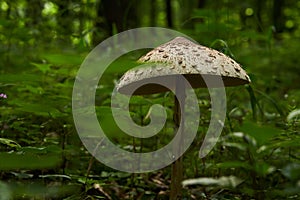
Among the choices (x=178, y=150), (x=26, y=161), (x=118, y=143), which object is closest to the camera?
(x=26, y=161)

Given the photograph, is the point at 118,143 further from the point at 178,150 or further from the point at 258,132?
the point at 258,132

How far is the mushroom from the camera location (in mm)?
1639

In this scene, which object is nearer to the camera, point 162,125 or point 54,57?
point 54,57

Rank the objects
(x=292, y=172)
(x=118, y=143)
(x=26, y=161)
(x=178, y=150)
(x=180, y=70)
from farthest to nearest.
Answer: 1. (x=118, y=143)
2. (x=178, y=150)
3. (x=180, y=70)
4. (x=26, y=161)
5. (x=292, y=172)

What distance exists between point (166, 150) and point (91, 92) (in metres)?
0.57

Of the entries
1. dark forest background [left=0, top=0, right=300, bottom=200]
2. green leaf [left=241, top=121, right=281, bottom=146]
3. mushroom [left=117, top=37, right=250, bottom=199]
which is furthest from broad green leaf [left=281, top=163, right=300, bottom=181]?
mushroom [left=117, top=37, right=250, bottom=199]

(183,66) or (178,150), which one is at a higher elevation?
(183,66)

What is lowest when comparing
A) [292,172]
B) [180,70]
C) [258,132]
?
[292,172]

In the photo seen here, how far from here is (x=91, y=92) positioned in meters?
2.44

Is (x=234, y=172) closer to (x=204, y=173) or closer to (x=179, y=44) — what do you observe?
(x=204, y=173)

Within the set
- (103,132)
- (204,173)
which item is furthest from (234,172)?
(103,132)

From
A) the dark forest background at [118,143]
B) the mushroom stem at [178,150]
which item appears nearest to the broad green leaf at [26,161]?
the dark forest background at [118,143]

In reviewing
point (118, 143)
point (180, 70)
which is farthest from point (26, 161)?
point (118, 143)

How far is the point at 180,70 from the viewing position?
5.33 feet
